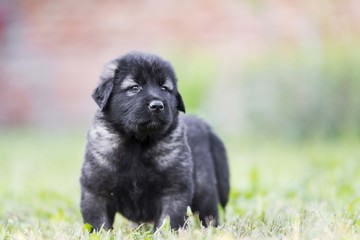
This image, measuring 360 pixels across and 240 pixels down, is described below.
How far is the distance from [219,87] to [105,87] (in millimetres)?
8796

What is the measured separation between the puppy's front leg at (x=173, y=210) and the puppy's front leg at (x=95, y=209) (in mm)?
319

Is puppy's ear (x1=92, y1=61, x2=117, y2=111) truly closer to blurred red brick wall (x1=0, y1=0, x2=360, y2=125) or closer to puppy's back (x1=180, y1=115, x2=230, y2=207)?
puppy's back (x1=180, y1=115, x2=230, y2=207)

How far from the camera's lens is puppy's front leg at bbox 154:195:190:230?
4.80 m

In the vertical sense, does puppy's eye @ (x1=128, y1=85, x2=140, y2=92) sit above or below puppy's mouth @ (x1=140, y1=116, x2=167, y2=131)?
above

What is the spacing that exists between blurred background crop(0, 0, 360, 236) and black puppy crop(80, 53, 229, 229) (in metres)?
0.71

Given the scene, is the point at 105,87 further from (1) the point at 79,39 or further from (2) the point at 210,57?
(1) the point at 79,39

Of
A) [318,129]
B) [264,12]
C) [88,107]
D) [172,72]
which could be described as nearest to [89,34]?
[88,107]

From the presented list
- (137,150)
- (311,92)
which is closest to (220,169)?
(137,150)

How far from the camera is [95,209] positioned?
4.85 metres

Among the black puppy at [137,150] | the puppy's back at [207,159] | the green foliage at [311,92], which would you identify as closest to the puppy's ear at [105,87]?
the black puppy at [137,150]

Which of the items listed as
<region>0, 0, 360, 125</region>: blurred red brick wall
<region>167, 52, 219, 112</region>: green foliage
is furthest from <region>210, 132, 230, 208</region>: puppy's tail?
<region>0, 0, 360, 125</region>: blurred red brick wall

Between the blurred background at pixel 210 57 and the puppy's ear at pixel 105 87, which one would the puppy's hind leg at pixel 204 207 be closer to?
the puppy's ear at pixel 105 87

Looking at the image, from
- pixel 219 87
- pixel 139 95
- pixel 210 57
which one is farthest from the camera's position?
pixel 210 57

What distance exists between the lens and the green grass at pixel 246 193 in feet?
14.4
